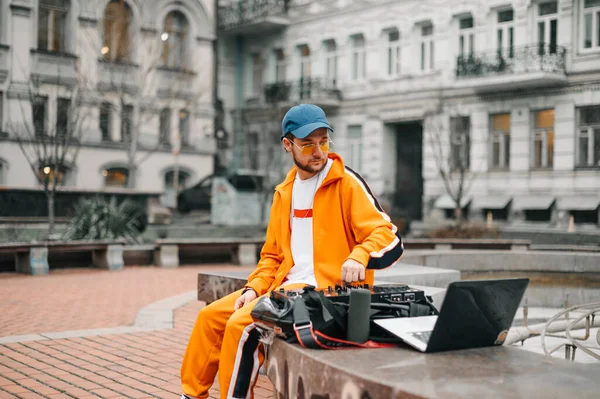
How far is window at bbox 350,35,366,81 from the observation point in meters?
32.5

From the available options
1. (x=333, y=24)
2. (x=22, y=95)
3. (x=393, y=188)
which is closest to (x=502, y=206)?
(x=393, y=188)

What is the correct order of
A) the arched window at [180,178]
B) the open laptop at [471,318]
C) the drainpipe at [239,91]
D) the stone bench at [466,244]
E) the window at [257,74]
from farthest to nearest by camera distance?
the drainpipe at [239,91] → the window at [257,74] → the arched window at [180,178] → the stone bench at [466,244] → the open laptop at [471,318]

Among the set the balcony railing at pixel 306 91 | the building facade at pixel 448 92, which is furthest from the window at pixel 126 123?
the balcony railing at pixel 306 91

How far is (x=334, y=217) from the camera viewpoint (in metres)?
3.98

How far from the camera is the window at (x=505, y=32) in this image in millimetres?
26342

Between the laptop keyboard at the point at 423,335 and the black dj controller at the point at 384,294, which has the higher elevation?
the black dj controller at the point at 384,294

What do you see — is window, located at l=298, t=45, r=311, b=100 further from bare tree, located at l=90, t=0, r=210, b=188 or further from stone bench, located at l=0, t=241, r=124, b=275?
stone bench, located at l=0, t=241, r=124, b=275

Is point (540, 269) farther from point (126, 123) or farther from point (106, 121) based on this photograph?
point (106, 121)

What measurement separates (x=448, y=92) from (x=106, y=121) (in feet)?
45.4

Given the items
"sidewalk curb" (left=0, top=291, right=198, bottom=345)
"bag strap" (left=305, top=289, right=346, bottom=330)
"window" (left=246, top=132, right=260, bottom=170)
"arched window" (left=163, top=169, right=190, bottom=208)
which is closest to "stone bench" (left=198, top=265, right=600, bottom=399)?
"bag strap" (left=305, top=289, right=346, bottom=330)

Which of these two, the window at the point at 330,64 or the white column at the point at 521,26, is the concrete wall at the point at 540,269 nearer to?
the white column at the point at 521,26

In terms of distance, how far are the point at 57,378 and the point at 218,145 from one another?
32.4 metres

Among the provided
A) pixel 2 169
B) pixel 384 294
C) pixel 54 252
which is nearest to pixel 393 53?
pixel 2 169

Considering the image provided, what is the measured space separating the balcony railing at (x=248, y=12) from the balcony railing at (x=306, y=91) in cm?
308
